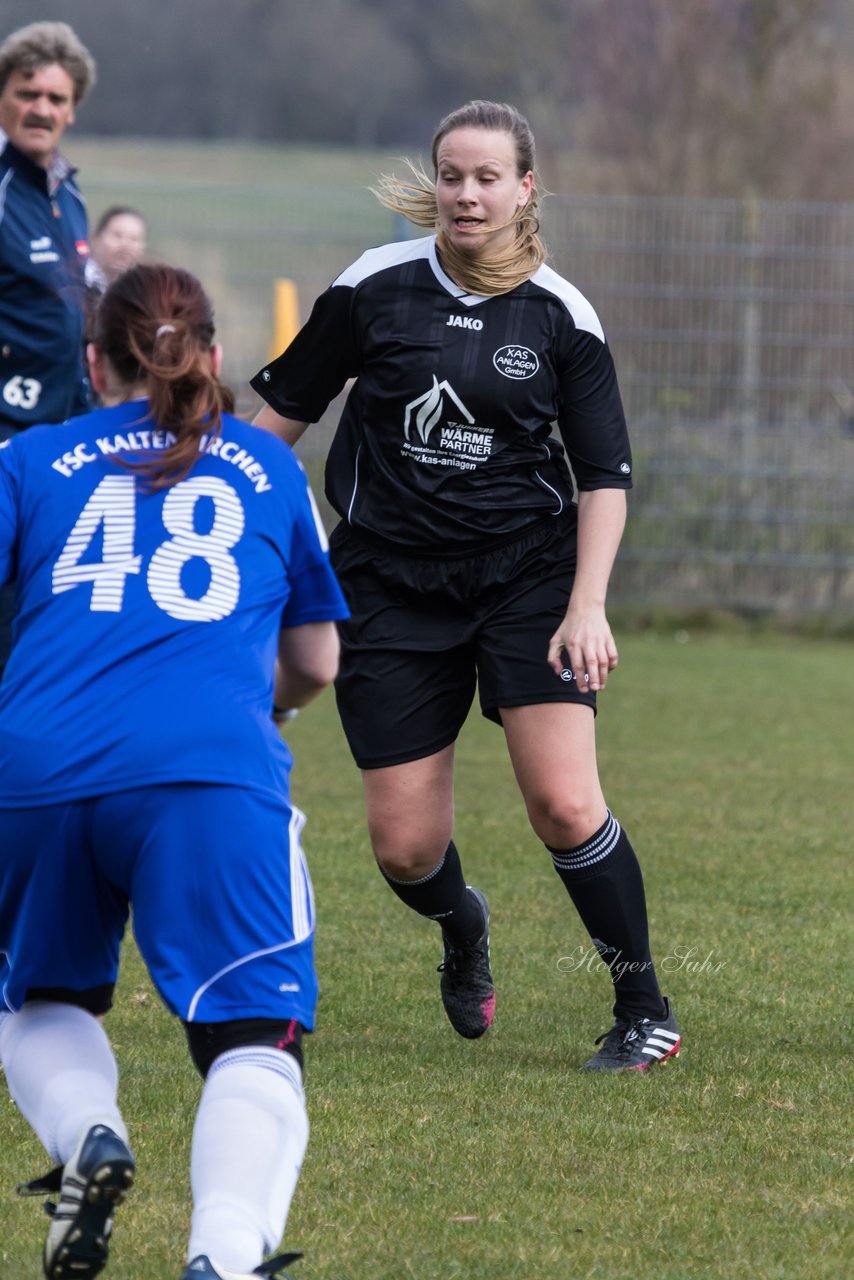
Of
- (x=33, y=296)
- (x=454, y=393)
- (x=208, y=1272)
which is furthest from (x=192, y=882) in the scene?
(x=33, y=296)

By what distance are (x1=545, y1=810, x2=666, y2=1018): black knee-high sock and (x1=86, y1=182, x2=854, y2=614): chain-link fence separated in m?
8.39

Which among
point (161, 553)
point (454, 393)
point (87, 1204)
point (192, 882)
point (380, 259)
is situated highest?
point (380, 259)

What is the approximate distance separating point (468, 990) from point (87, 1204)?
2067mm

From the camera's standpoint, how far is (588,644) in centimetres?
399

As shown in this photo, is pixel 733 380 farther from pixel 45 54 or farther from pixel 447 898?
pixel 447 898

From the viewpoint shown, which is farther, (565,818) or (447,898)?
(447,898)

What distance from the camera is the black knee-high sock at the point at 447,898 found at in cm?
455

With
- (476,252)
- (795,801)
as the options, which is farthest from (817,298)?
(476,252)

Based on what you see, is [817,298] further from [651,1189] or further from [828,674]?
[651,1189]

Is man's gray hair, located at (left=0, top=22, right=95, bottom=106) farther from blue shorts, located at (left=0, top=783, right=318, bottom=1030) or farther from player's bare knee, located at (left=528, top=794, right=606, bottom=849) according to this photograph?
blue shorts, located at (left=0, top=783, right=318, bottom=1030)

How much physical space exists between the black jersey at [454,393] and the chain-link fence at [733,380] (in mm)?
8356

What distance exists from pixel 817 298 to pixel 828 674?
8.83ft

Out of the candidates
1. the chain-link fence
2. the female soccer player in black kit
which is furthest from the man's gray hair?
the chain-link fence

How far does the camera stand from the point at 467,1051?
4.52 m
